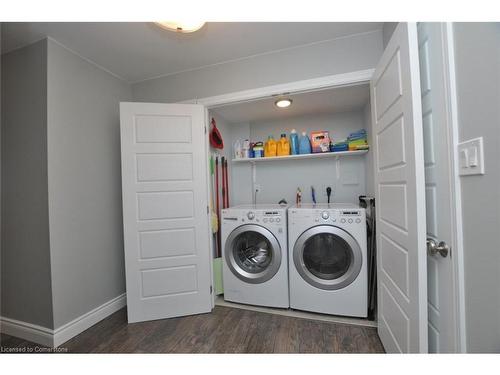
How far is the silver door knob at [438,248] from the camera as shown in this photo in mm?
892

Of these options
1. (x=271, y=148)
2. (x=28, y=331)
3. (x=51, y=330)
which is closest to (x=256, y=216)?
(x=271, y=148)

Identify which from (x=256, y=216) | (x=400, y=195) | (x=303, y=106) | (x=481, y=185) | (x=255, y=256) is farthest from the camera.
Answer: (x=303, y=106)

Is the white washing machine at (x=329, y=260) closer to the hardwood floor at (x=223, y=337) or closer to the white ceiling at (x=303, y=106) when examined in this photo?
the hardwood floor at (x=223, y=337)

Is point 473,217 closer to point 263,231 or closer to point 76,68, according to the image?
point 263,231

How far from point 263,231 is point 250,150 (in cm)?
117

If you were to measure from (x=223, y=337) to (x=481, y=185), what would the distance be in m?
1.77

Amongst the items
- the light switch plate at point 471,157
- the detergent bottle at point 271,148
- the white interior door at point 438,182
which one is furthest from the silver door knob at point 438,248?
the detergent bottle at point 271,148

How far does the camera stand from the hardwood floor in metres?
1.49

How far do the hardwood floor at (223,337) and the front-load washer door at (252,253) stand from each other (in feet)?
1.15

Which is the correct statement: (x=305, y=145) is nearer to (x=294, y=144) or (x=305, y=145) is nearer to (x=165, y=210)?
(x=294, y=144)

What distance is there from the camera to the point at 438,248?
920 millimetres

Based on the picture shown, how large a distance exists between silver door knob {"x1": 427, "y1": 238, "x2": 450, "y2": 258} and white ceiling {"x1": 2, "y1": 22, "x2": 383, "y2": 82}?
62.7 inches
